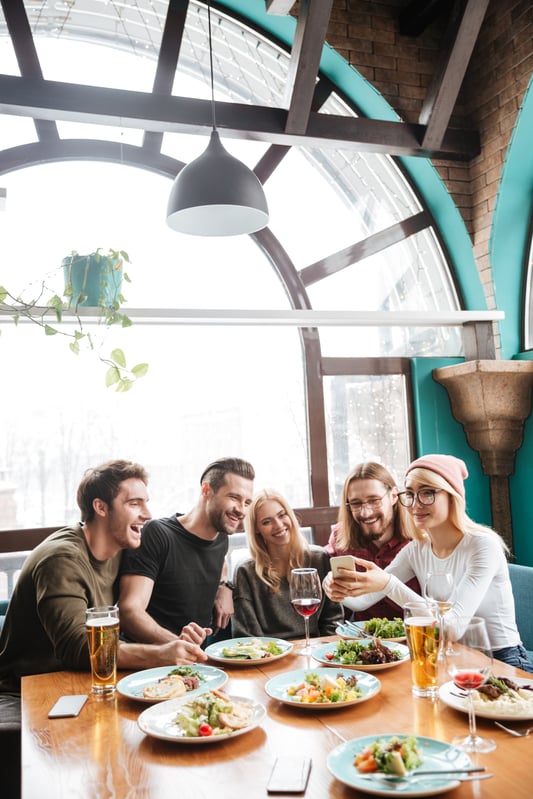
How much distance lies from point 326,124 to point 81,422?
2.03 meters

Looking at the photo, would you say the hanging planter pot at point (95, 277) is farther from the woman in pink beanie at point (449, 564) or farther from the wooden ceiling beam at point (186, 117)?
the woman in pink beanie at point (449, 564)

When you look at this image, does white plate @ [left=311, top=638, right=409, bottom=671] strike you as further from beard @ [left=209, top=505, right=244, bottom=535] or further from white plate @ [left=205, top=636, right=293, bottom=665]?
beard @ [left=209, top=505, right=244, bottom=535]

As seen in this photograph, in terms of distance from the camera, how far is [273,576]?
2684 mm

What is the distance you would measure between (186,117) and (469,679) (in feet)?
9.22

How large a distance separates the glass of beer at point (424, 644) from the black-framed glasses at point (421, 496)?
823 mm

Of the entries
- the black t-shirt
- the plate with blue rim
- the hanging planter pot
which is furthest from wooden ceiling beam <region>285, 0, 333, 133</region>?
the plate with blue rim

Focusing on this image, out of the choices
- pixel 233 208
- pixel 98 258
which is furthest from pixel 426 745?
pixel 98 258

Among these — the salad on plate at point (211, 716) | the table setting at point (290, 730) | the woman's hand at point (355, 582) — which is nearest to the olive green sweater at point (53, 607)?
the table setting at point (290, 730)

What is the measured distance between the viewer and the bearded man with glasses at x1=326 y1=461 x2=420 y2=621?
9.32 feet

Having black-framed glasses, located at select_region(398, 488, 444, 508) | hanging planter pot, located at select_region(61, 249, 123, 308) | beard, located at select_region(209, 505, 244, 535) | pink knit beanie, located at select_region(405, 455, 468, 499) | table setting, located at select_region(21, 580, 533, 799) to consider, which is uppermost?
hanging planter pot, located at select_region(61, 249, 123, 308)

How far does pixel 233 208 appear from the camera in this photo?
2732 millimetres

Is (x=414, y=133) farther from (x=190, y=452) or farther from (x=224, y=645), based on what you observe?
(x=224, y=645)

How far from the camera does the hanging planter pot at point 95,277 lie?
10.6 ft

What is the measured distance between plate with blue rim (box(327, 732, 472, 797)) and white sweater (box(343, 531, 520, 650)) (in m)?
0.94
